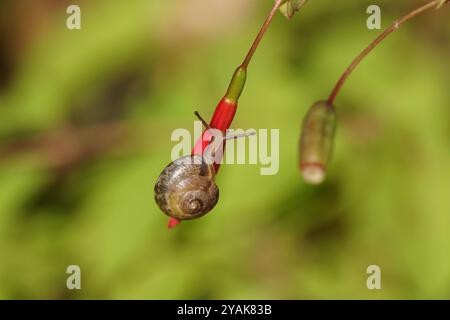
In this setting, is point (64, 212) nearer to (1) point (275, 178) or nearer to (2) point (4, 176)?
(2) point (4, 176)

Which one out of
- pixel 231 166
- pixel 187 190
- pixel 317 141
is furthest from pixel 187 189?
pixel 231 166

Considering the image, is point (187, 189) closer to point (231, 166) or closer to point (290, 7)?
point (290, 7)

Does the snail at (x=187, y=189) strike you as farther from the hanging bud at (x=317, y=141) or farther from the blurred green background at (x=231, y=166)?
the blurred green background at (x=231, y=166)

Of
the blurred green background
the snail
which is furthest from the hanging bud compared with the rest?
the blurred green background

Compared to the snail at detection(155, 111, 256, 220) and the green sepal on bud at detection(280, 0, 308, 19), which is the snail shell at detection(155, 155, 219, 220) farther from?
the green sepal on bud at detection(280, 0, 308, 19)
